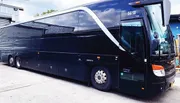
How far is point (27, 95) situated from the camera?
5320mm

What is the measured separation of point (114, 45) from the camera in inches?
209

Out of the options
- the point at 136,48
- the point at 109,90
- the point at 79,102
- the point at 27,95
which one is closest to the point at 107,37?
the point at 136,48

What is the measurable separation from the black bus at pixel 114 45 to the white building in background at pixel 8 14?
9.71 metres

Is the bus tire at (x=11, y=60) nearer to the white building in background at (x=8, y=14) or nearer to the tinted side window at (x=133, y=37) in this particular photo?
the white building in background at (x=8, y=14)

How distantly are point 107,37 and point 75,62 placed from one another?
1801 millimetres

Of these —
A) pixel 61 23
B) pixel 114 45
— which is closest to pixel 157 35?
pixel 114 45

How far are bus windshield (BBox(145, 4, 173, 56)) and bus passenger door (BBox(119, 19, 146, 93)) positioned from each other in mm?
283

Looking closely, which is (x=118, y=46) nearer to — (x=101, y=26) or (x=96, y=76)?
(x=101, y=26)

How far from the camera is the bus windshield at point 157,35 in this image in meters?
4.58

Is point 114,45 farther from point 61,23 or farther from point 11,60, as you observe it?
→ point 11,60

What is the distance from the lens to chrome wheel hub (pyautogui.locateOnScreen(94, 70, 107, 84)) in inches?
226

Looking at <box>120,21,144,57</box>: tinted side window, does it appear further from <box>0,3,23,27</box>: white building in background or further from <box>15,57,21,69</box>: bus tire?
<box>0,3,23,27</box>: white building in background

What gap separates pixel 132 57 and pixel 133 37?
1.77ft

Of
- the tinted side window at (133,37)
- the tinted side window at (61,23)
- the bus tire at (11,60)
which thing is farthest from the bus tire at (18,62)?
the tinted side window at (133,37)
